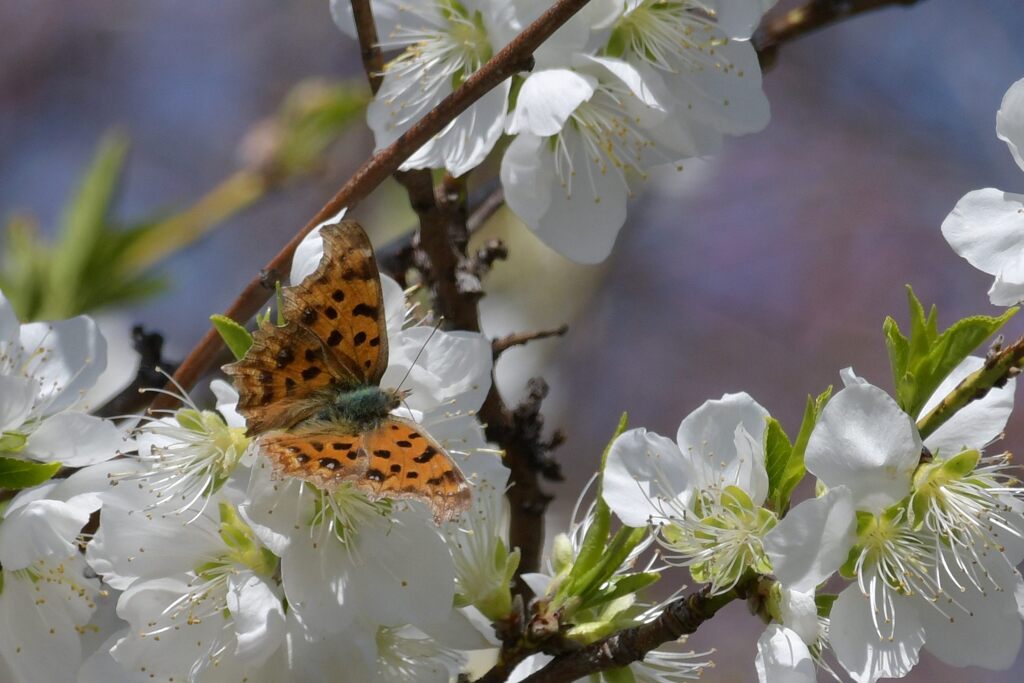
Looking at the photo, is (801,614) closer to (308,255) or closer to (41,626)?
(308,255)

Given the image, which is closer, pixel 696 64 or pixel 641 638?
pixel 641 638

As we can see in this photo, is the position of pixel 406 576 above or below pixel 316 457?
below

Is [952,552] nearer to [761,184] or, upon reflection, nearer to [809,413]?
[809,413]

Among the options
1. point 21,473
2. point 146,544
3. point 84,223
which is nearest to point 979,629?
point 146,544

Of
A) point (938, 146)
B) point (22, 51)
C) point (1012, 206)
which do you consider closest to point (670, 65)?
point (1012, 206)

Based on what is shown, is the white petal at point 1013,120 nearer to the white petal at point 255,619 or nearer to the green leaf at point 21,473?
the white petal at point 255,619

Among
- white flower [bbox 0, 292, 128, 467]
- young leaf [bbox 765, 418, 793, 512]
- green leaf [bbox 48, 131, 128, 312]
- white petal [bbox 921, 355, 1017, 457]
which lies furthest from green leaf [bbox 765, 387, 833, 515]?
green leaf [bbox 48, 131, 128, 312]

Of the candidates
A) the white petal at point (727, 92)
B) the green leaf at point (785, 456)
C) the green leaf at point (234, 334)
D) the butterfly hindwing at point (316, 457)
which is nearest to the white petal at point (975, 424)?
the green leaf at point (785, 456)
